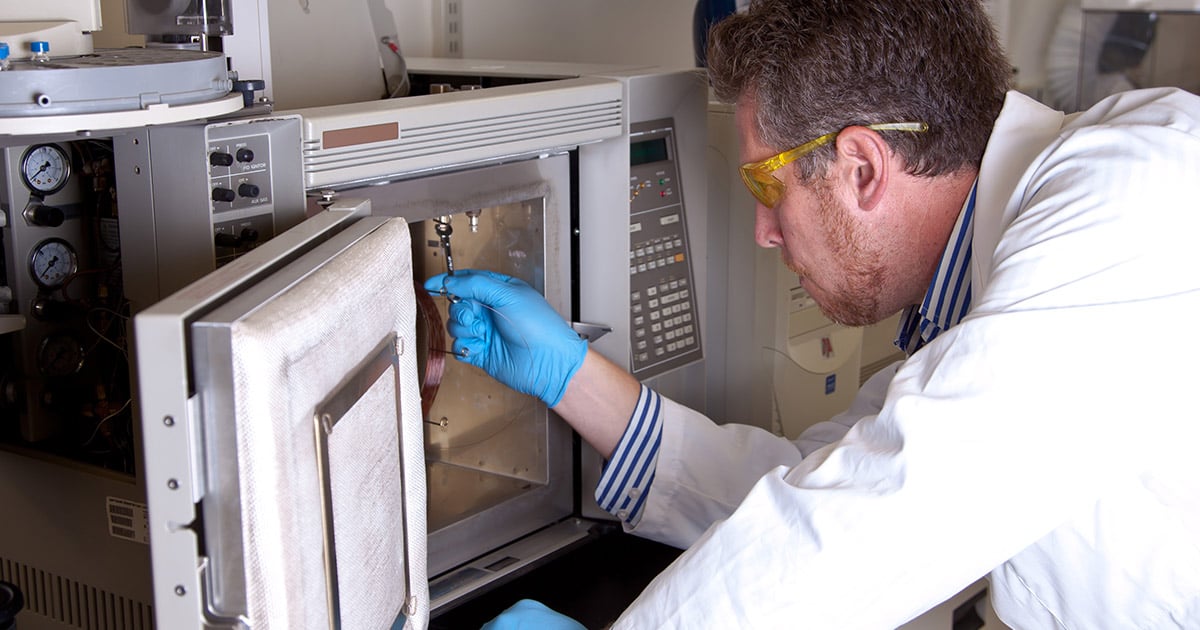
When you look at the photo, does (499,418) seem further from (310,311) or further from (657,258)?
(310,311)

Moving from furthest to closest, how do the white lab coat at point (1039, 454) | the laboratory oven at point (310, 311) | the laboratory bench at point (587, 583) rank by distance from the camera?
the laboratory bench at point (587, 583), the white lab coat at point (1039, 454), the laboratory oven at point (310, 311)

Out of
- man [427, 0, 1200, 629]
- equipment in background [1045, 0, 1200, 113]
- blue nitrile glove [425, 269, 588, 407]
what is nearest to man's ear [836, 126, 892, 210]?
man [427, 0, 1200, 629]


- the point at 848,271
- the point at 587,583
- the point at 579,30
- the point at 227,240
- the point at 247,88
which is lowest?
the point at 587,583

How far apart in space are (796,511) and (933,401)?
0.18 m

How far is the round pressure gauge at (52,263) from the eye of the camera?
4.08ft

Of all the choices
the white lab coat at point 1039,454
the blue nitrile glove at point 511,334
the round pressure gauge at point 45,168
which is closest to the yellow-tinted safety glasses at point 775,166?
the white lab coat at point 1039,454

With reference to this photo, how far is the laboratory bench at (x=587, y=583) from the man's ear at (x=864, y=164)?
0.66m

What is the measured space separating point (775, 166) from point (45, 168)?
2.89 ft

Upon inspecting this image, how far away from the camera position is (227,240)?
1.14m

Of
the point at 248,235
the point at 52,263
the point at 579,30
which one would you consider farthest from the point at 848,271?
the point at 579,30

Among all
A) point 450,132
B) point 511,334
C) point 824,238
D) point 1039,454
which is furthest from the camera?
point 511,334

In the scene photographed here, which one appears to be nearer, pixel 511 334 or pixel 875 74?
pixel 875 74

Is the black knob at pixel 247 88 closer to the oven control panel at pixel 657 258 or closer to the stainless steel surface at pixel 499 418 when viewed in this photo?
the stainless steel surface at pixel 499 418

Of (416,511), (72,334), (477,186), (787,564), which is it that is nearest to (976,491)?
(787,564)
